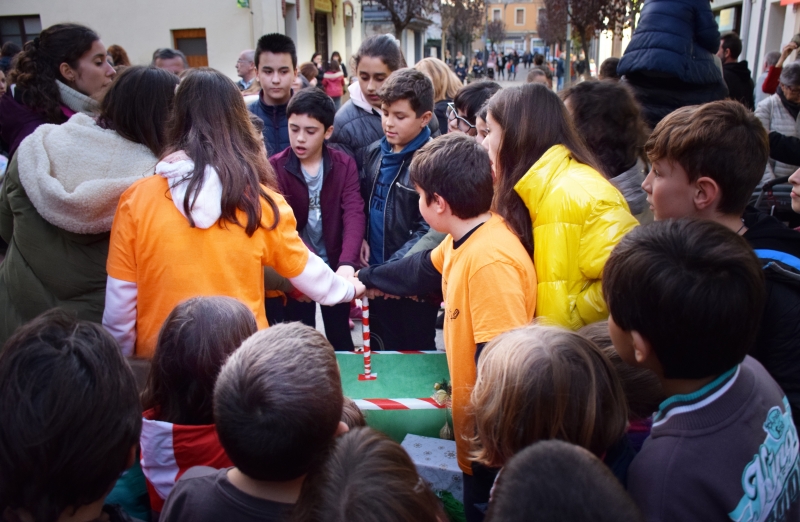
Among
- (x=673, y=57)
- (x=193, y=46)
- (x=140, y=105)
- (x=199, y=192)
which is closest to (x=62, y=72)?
(x=140, y=105)

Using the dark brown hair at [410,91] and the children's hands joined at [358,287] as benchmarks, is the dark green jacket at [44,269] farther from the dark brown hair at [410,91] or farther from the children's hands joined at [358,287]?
the dark brown hair at [410,91]

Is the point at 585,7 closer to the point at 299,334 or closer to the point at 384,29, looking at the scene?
the point at 299,334

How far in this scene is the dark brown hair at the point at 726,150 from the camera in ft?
6.66

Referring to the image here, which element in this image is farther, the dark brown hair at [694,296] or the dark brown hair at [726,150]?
the dark brown hair at [726,150]

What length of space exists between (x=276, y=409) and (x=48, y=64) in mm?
2657

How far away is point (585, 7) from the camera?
46.3ft

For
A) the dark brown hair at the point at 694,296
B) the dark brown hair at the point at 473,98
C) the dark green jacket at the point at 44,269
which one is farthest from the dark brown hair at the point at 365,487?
the dark brown hair at the point at 473,98

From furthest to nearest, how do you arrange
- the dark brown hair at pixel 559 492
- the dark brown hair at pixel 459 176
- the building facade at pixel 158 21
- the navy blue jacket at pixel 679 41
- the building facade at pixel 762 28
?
the building facade at pixel 158 21
the building facade at pixel 762 28
the navy blue jacket at pixel 679 41
the dark brown hair at pixel 459 176
the dark brown hair at pixel 559 492

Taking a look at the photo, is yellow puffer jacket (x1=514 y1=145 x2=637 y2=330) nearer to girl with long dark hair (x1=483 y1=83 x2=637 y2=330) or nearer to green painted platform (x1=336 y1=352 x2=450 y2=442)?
girl with long dark hair (x1=483 y1=83 x2=637 y2=330)

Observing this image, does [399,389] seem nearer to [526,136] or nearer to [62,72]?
[526,136]

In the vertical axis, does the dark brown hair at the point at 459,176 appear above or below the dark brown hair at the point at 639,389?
above

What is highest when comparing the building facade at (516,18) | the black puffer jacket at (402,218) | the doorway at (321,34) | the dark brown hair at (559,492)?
the building facade at (516,18)

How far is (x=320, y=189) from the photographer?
3.67 meters

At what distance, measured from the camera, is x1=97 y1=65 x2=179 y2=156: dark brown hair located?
2.53m
